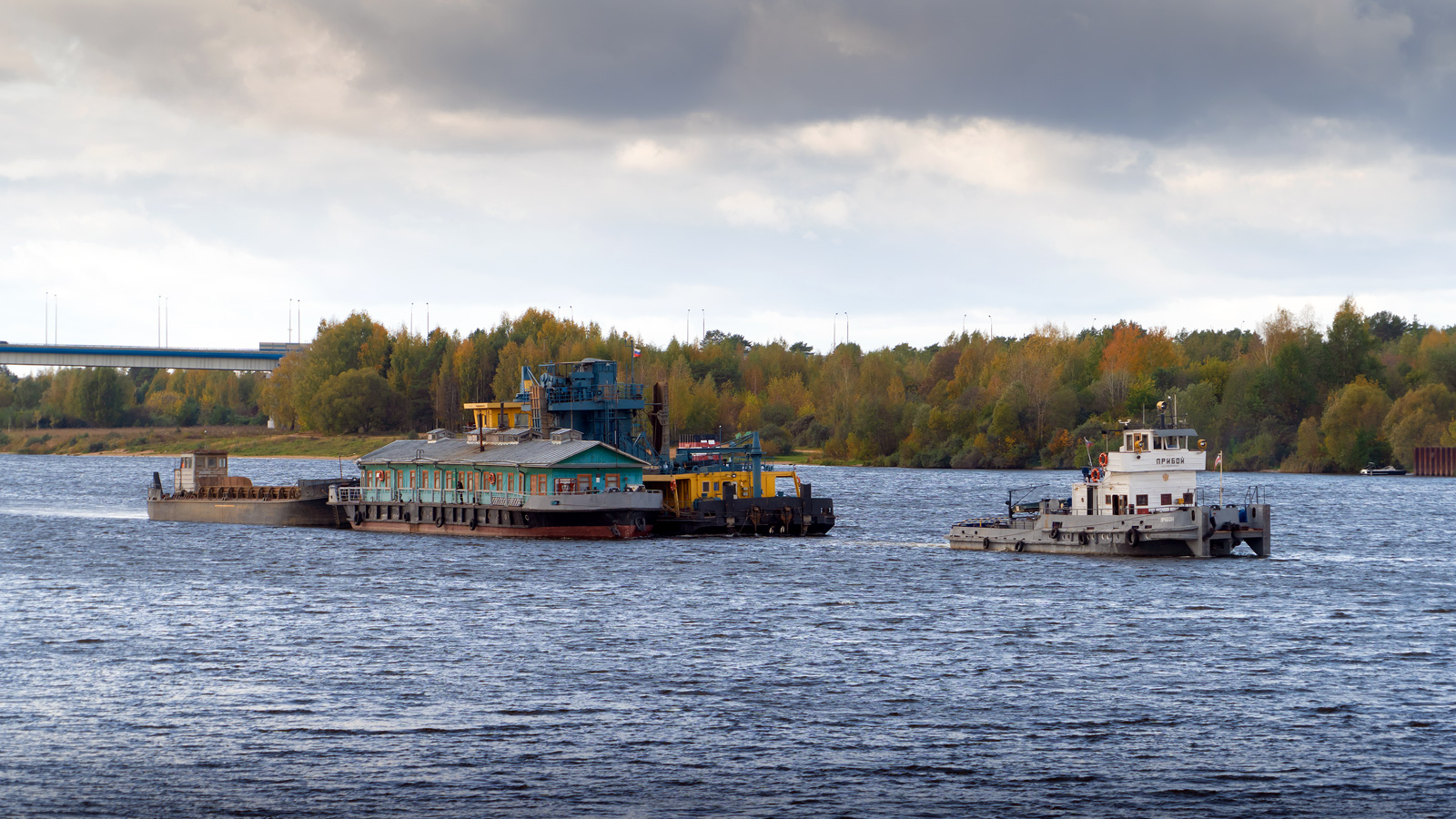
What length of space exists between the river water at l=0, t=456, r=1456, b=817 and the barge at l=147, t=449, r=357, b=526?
24.7m

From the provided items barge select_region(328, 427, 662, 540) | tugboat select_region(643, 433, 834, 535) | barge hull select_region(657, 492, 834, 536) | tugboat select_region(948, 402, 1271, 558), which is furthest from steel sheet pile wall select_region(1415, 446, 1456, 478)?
barge select_region(328, 427, 662, 540)

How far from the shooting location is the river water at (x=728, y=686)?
2817 centimetres

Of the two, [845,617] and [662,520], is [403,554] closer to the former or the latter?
[662,520]

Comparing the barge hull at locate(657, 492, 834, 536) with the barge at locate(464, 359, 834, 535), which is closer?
the barge hull at locate(657, 492, 834, 536)

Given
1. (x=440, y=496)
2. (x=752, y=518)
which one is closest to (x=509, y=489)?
(x=440, y=496)

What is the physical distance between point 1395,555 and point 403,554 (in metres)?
49.7

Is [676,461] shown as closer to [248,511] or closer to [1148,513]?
[1148,513]

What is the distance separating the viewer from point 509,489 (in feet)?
265

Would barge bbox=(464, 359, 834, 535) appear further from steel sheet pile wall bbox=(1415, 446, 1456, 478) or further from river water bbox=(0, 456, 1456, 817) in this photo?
steel sheet pile wall bbox=(1415, 446, 1456, 478)

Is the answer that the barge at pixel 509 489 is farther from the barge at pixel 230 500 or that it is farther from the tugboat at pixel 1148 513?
the tugboat at pixel 1148 513

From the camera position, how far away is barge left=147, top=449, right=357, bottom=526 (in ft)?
321

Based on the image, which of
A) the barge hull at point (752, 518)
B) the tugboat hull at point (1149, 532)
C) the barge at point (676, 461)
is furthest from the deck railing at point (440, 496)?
the tugboat hull at point (1149, 532)

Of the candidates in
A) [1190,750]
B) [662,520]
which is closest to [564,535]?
[662,520]

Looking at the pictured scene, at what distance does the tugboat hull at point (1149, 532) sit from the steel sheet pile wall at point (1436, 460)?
10804 cm
